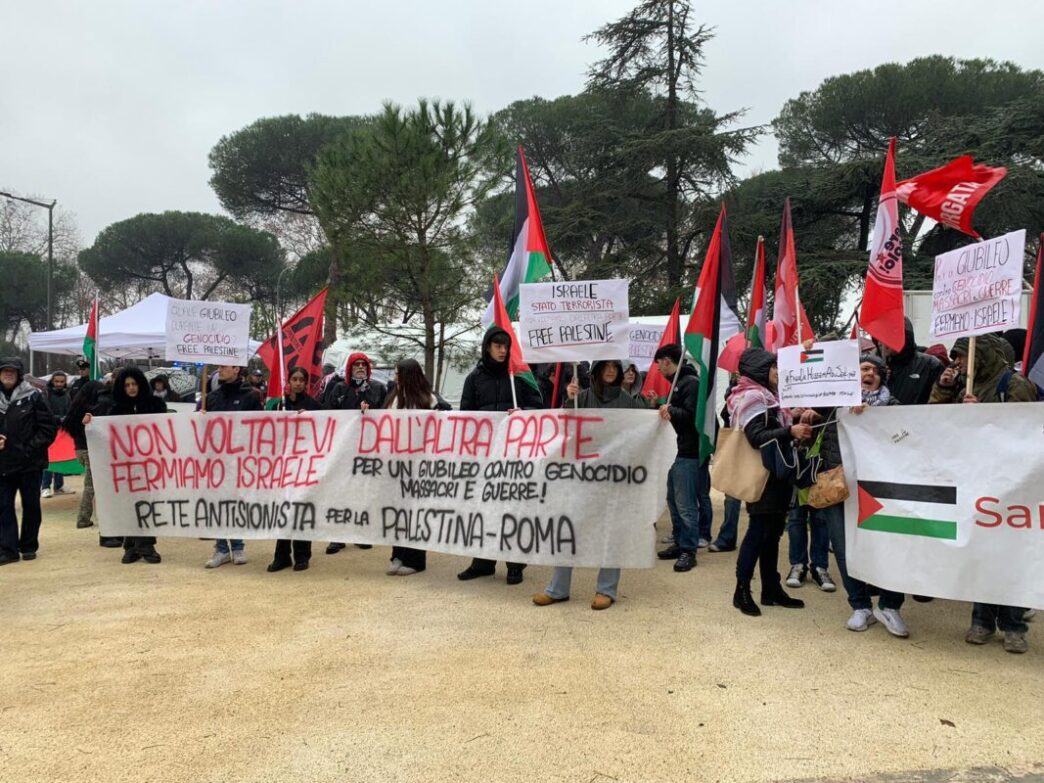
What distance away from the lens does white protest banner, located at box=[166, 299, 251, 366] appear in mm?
5906

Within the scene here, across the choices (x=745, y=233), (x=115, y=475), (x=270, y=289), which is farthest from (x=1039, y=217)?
(x=270, y=289)

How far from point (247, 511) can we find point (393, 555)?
3.82 feet

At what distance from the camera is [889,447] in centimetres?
417

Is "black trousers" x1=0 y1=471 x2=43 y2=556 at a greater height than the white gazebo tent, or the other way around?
the white gazebo tent

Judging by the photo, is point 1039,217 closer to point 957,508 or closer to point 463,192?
point 463,192

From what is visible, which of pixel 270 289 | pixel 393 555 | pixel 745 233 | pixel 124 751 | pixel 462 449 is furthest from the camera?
pixel 270 289

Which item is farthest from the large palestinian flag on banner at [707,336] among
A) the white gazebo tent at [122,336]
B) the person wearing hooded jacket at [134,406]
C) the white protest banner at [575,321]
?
the white gazebo tent at [122,336]

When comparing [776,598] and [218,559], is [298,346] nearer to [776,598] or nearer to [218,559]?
[218,559]

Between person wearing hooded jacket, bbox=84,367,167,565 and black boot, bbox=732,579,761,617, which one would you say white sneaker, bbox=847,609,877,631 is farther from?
person wearing hooded jacket, bbox=84,367,167,565

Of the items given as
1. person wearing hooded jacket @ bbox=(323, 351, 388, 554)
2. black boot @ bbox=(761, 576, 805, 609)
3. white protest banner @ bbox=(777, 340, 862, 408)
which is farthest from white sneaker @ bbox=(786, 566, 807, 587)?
person wearing hooded jacket @ bbox=(323, 351, 388, 554)

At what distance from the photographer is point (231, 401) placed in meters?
6.03

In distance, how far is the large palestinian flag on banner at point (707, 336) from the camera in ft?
16.5

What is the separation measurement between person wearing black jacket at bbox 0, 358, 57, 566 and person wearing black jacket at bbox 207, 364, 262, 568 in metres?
1.40

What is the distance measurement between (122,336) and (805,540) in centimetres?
1096
